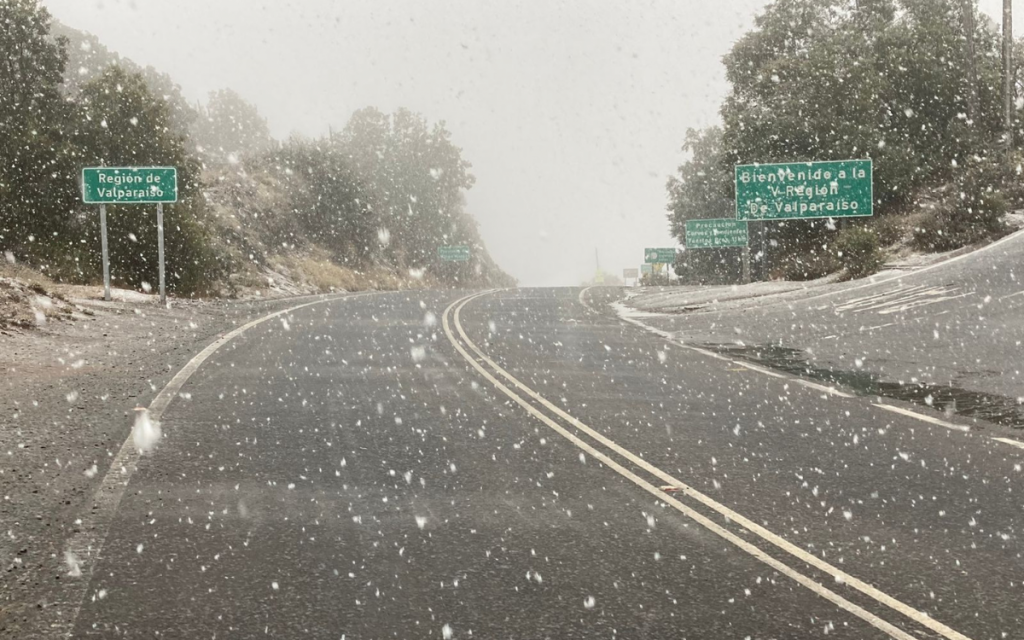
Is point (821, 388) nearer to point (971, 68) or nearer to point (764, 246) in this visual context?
point (764, 246)

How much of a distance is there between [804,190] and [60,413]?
30033 mm

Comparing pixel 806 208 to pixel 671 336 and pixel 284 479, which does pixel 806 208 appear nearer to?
pixel 671 336

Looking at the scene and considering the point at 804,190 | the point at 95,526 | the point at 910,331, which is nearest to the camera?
the point at 95,526

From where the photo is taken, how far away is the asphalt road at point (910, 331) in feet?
40.0

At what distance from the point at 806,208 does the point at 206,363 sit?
26.7m

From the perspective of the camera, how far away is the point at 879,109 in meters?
42.6

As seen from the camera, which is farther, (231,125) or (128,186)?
(231,125)

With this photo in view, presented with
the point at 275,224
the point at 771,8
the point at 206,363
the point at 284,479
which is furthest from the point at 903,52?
the point at 284,479

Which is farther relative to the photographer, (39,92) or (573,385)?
(39,92)

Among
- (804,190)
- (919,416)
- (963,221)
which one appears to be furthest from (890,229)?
(919,416)

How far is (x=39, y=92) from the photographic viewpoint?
32.5 meters

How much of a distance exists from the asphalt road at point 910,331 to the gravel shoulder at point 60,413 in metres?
8.74

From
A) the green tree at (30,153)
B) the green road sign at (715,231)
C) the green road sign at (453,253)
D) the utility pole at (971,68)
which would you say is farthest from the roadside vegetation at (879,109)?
the green road sign at (453,253)

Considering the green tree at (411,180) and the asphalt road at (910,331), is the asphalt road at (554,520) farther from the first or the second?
the green tree at (411,180)
